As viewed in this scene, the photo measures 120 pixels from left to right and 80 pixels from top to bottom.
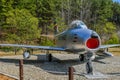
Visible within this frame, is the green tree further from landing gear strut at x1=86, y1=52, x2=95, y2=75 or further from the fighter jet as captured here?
landing gear strut at x1=86, y1=52, x2=95, y2=75

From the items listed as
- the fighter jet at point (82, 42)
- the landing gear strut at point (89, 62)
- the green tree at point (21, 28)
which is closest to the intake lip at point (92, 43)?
the fighter jet at point (82, 42)

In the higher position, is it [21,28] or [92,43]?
[21,28]

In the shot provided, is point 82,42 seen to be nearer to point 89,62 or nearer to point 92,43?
point 92,43

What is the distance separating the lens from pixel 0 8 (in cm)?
4966

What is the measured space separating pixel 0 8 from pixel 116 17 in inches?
1907

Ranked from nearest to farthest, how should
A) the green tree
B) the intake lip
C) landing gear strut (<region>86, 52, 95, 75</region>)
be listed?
landing gear strut (<region>86, 52, 95, 75</region>), the intake lip, the green tree

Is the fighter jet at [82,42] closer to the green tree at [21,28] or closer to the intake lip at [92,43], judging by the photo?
the intake lip at [92,43]

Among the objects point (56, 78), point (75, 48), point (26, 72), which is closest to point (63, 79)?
point (56, 78)

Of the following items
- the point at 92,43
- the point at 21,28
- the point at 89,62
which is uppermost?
the point at 21,28

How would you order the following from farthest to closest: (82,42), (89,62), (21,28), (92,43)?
(21,28) < (82,42) < (92,43) < (89,62)

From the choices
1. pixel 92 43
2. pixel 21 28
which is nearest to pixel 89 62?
pixel 92 43

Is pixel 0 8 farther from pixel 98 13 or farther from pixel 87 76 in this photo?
pixel 87 76

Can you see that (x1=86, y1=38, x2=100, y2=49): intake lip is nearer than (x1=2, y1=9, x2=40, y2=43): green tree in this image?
Yes

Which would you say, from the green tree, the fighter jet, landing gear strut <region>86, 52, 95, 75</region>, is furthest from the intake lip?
the green tree
